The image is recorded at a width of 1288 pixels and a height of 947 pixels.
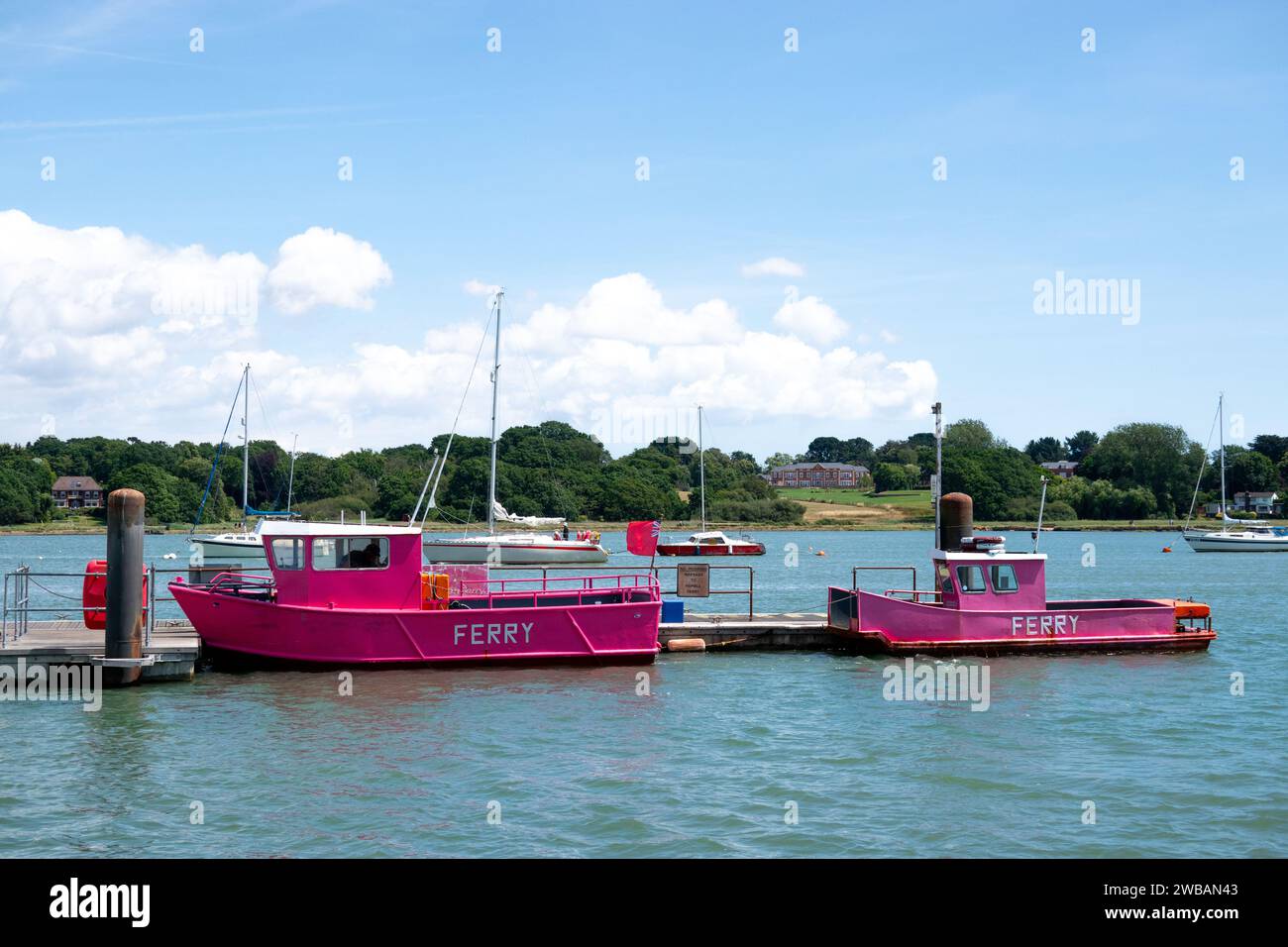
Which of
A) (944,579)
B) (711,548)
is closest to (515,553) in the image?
(711,548)

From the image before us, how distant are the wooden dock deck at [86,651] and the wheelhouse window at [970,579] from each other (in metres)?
16.9

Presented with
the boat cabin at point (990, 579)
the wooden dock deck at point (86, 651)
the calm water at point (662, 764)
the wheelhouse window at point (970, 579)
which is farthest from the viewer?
the wheelhouse window at point (970, 579)

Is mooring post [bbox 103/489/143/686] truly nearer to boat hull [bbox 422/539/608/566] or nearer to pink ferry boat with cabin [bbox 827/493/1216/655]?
pink ferry boat with cabin [bbox 827/493/1216/655]

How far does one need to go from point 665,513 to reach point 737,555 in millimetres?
50355

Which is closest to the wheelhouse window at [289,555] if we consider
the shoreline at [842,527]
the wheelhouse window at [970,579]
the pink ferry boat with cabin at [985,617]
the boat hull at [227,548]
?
the pink ferry boat with cabin at [985,617]

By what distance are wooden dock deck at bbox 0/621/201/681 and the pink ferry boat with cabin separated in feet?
48.0

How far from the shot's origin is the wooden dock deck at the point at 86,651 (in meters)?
22.5

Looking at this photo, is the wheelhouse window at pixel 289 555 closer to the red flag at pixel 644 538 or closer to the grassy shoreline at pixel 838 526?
the red flag at pixel 644 538

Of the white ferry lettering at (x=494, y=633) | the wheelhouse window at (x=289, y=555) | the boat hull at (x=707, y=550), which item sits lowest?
the boat hull at (x=707, y=550)

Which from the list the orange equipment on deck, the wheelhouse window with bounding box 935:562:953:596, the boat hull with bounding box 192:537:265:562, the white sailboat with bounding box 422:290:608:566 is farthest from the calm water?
the boat hull with bounding box 192:537:265:562

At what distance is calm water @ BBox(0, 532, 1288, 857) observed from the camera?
14258 millimetres

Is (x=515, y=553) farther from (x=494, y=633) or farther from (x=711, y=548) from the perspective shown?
(x=494, y=633)
